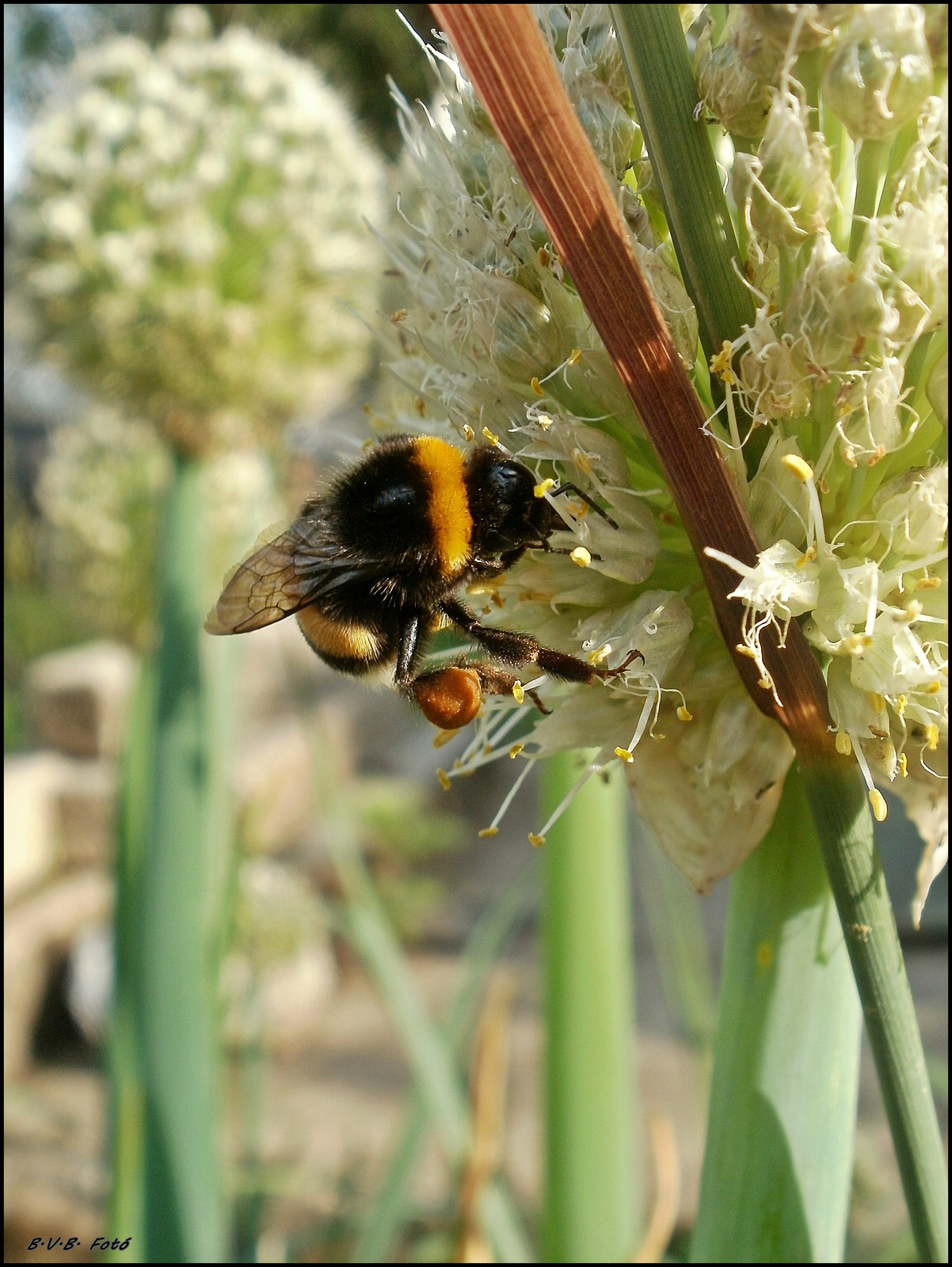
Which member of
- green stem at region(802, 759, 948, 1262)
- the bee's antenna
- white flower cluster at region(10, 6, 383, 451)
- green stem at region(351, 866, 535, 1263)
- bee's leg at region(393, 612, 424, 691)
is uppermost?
white flower cluster at region(10, 6, 383, 451)

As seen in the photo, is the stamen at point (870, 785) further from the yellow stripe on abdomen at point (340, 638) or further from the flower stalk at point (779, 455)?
the yellow stripe on abdomen at point (340, 638)

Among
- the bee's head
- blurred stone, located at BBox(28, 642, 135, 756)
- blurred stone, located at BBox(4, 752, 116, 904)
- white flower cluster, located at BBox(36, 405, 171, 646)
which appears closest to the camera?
the bee's head

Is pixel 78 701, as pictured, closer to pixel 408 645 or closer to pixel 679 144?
pixel 408 645

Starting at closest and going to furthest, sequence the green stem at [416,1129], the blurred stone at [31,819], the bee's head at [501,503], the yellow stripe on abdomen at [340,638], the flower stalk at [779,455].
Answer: the flower stalk at [779,455]
the bee's head at [501,503]
the yellow stripe on abdomen at [340,638]
the green stem at [416,1129]
the blurred stone at [31,819]

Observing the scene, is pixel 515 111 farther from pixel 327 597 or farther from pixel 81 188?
pixel 81 188

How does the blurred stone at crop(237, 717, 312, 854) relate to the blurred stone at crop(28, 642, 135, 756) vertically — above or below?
below

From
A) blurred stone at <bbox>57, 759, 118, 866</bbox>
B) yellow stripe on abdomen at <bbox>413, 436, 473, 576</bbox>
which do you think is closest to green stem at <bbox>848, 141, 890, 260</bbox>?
yellow stripe on abdomen at <bbox>413, 436, 473, 576</bbox>

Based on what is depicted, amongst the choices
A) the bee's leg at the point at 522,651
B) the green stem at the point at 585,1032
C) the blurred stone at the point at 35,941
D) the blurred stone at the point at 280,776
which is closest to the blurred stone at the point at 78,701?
the blurred stone at the point at 280,776

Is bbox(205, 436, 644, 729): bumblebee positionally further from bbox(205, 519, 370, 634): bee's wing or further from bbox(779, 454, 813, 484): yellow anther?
bbox(779, 454, 813, 484): yellow anther
